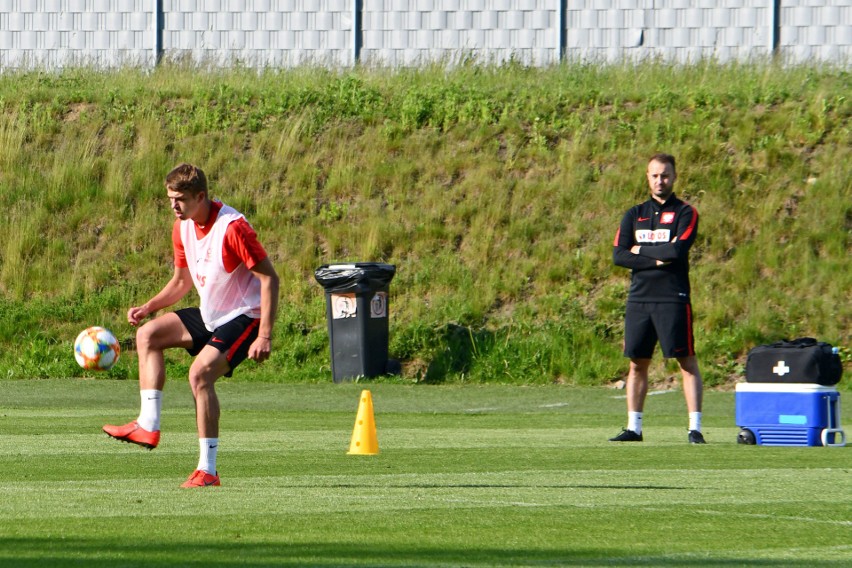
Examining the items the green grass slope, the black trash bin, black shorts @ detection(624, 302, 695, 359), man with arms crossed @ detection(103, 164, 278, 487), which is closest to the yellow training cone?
man with arms crossed @ detection(103, 164, 278, 487)

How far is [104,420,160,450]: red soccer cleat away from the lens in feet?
27.3

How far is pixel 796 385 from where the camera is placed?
11.8 m

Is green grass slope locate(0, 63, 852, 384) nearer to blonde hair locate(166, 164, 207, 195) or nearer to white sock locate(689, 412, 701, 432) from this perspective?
white sock locate(689, 412, 701, 432)

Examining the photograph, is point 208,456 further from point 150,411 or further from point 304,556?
point 304,556

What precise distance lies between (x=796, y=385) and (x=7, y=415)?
24.6ft

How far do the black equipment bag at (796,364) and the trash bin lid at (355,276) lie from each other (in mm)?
8887

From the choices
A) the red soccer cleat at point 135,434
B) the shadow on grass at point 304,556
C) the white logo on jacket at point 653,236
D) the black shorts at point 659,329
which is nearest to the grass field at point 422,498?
the shadow on grass at point 304,556

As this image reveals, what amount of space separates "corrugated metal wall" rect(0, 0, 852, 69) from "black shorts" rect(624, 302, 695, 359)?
17.4 meters

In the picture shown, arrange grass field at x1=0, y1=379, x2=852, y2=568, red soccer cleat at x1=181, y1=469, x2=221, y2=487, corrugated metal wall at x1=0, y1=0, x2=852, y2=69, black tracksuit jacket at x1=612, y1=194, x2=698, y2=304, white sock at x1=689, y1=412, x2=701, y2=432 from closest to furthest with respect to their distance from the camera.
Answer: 1. grass field at x1=0, y1=379, x2=852, y2=568
2. red soccer cleat at x1=181, y1=469, x2=221, y2=487
3. white sock at x1=689, y1=412, x2=701, y2=432
4. black tracksuit jacket at x1=612, y1=194, x2=698, y2=304
5. corrugated metal wall at x1=0, y1=0, x2=852, y2=69

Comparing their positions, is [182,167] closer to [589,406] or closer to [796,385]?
[796,385]

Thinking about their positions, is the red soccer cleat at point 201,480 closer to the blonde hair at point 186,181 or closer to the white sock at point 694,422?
the blonde hair at point 186,181

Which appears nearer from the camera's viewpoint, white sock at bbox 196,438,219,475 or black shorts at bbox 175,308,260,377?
white sock at bbox 196,438,219,475

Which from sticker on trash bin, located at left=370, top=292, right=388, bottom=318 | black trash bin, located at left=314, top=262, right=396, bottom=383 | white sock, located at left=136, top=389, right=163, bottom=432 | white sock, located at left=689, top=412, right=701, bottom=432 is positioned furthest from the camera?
sticker on trash bin, located at left=370, top=292, right=388, bottom=318

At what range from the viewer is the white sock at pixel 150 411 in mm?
8398
